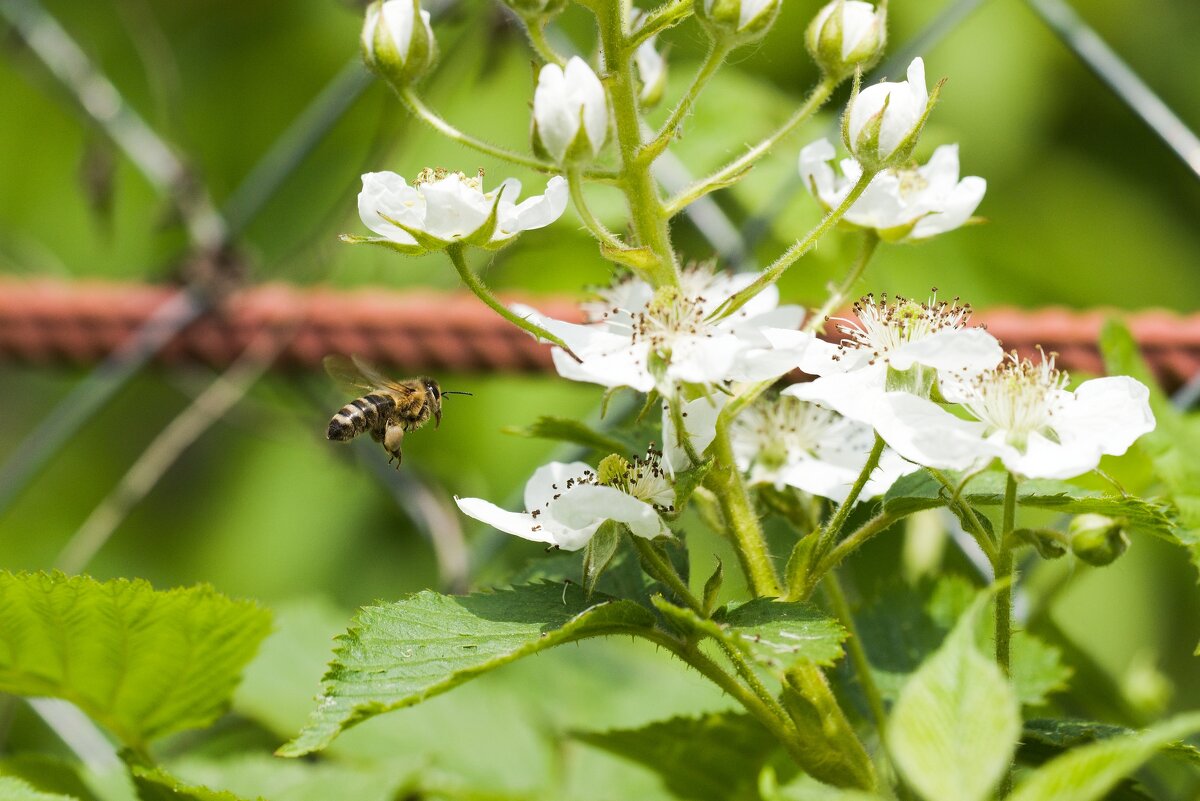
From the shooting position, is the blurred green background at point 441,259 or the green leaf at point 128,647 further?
the blurred green background at point 441,259

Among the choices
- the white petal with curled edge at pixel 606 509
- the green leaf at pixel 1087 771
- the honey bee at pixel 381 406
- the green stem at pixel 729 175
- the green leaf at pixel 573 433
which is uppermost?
the honey bee at pixel 381 406

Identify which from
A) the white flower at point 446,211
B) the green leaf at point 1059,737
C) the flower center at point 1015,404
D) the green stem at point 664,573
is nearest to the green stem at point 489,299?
the white flower at point 446,211

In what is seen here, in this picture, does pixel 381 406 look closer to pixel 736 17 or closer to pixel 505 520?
pixel 505 520

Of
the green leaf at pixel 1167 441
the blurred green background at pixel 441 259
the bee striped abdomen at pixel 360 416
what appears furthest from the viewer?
the blurred green background at pixel 441 259

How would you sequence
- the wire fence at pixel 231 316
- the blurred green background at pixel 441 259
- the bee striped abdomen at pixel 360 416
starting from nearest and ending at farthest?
the bee striped abdomen at pixel 360 416, the wire fence at pixel 231 316, the blurred green background at pixel 441 259

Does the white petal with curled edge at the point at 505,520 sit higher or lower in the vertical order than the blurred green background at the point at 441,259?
lower

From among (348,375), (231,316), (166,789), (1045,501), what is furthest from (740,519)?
(231,316)

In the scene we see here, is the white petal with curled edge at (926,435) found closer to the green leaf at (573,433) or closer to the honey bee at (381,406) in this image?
the green leaf at (573,433)

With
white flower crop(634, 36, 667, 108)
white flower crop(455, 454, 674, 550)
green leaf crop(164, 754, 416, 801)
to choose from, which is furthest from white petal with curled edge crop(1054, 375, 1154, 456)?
green leaf crop(164, 754, 416, 801)
